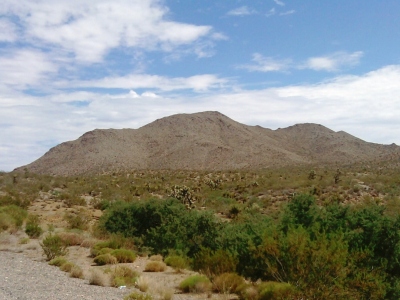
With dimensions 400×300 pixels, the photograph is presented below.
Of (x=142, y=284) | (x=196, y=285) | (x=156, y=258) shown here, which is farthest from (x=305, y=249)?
(x=156, y=258)

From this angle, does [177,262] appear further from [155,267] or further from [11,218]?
[11,218]

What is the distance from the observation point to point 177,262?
19.2m

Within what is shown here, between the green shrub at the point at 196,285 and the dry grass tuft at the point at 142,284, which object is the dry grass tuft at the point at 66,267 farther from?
the green shrub at the point at 196,285

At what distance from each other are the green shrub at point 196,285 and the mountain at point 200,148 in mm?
78209

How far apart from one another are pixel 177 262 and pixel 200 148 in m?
90.0

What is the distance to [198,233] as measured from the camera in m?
20.9

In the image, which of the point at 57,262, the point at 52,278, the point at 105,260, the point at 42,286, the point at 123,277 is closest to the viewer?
the point at 42,286

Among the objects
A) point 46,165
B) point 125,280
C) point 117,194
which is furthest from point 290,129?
point 125,280

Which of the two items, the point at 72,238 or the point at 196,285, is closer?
the point at 196,285

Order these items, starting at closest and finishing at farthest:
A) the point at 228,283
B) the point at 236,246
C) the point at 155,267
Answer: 1. the point at 228,283
2. the point at 236,246
3. the point at 155,267

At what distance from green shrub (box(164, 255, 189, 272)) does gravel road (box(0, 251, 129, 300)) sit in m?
4.56

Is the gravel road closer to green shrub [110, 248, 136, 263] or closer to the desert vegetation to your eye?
the desert vegetation

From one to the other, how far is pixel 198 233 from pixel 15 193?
25283mm

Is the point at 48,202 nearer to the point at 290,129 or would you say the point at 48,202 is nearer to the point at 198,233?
the point at 198,233
